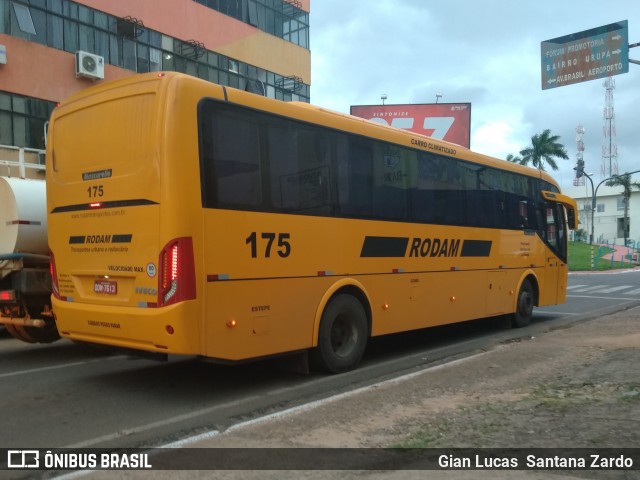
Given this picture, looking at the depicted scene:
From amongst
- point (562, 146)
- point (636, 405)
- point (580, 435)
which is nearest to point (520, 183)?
point (636, 405)

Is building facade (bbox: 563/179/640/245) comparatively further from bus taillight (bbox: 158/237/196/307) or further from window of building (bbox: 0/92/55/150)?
bus taillight (bbox: 158/237/196/307)

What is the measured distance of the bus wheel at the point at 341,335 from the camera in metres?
7.36

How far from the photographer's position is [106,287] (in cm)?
639

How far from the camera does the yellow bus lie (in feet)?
19.3

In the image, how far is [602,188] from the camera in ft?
274

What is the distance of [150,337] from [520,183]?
8.80 m

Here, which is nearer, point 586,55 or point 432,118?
point 586,55

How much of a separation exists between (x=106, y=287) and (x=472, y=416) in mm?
4054

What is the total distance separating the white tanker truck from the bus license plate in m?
1.96

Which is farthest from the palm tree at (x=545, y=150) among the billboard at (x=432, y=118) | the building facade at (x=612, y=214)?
the billboard at (x=432, y=118)

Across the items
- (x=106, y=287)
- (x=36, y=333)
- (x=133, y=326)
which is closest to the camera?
(x=133, y=326)

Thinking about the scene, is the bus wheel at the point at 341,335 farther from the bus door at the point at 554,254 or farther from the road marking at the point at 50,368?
the bus door at the point at 554,254

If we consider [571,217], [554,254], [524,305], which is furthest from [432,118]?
[524,305]

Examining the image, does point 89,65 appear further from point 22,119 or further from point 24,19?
point 22,119
